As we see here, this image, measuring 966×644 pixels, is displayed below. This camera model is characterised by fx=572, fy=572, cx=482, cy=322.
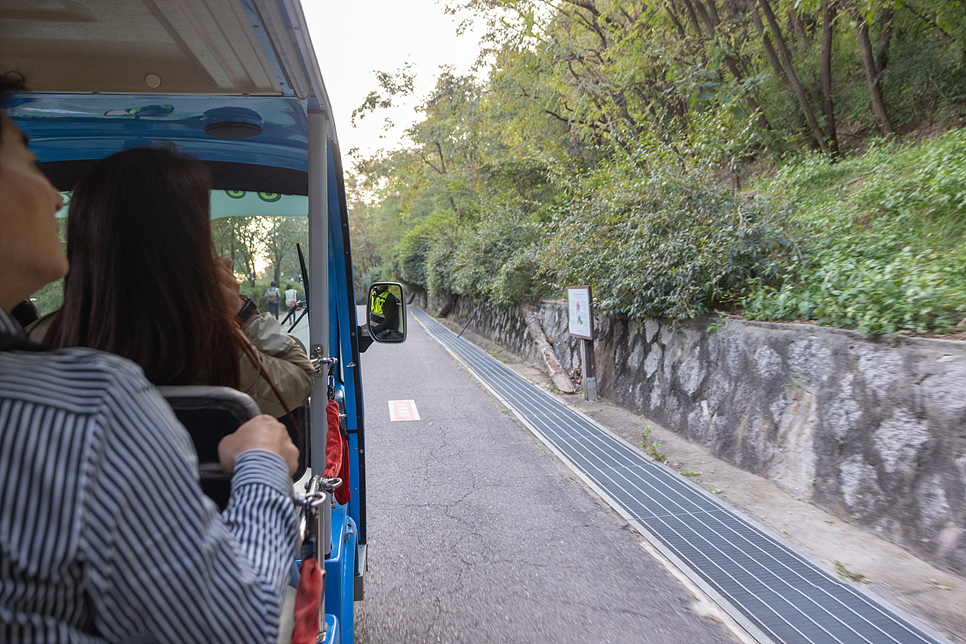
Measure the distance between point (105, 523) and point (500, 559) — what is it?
3.42 metres

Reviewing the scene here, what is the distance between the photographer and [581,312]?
26.7 ft

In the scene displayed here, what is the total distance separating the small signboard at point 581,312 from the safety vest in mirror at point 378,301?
5223mm

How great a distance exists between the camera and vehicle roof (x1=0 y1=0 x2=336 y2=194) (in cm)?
150

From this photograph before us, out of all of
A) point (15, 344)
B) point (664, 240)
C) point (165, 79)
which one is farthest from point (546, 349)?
point (15, 344)

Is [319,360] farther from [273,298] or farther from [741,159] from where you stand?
[741,159]

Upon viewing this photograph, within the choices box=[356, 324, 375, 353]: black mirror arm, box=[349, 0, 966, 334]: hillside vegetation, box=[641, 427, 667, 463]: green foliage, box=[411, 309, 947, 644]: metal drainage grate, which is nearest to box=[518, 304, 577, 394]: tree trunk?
box=[349, 0, 966, 334]: hillside vegetation

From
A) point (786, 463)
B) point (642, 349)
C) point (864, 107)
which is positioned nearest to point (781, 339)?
point (786, 463)

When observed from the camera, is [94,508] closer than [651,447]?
Yes

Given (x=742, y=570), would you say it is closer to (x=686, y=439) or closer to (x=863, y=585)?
(x=863, y=585)

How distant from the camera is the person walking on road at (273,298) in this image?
261 centimetres

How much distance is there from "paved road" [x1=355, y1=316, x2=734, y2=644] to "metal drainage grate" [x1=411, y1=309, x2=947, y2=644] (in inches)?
8.2

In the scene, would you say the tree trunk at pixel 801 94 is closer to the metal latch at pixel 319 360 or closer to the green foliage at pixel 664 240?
the green foliage at pixel 664 240

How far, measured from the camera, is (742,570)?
3.45 m

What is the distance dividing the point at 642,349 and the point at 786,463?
2.97 metres
